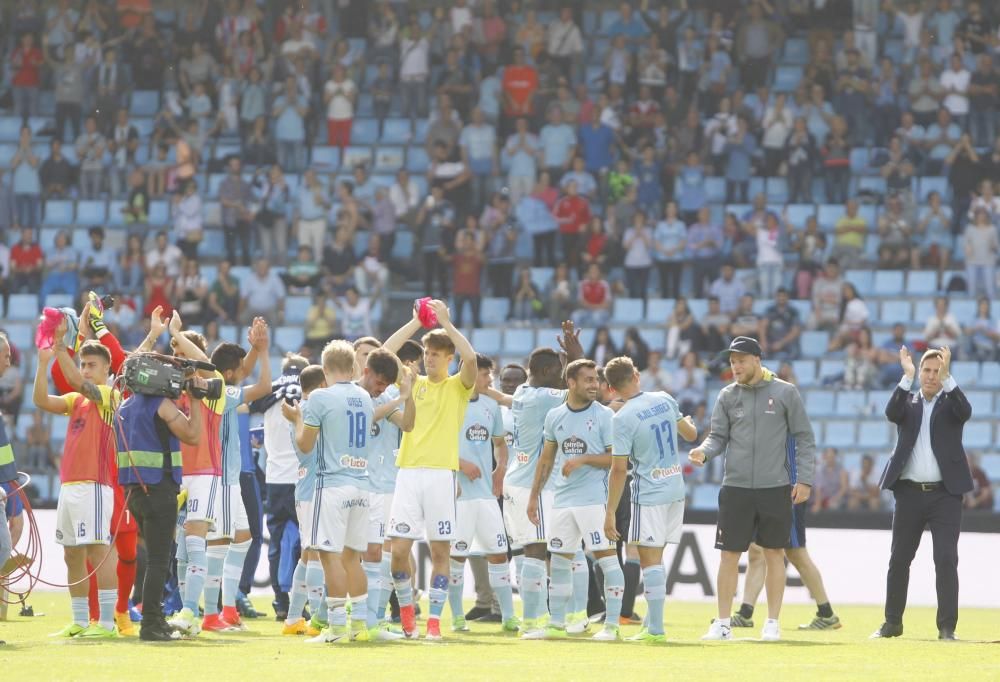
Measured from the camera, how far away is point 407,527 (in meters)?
11.6

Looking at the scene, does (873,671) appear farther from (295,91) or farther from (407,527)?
(295,91)

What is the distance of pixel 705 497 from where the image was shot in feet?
68.8

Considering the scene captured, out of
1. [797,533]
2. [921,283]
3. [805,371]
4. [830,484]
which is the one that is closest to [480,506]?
[797,533]

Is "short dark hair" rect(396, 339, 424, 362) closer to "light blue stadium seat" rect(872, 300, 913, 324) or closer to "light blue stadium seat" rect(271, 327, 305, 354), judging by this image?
"light blue stadium seat" rect(271, 327, 305, 354)

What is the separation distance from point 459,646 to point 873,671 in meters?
2.85

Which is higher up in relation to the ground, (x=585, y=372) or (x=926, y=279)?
(x=926, y=279)

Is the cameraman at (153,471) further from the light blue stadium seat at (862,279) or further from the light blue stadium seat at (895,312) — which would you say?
the light blue stadium seat at (862,279)

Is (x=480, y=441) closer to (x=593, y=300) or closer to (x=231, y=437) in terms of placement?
(x=231, y=437)

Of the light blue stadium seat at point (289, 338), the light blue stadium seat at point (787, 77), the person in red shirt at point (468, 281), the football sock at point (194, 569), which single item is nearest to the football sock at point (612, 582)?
the football sock at point (194, 569)

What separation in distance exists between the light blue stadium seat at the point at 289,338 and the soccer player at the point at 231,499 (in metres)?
10.5

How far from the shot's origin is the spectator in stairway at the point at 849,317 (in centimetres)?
2288

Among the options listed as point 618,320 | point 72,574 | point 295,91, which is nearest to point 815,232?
point 618,320

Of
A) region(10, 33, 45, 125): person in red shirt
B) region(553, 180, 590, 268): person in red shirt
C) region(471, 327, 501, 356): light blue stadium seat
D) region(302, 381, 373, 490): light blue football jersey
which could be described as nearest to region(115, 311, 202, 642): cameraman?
region(302, 381, 373, 490): light blue football jersey

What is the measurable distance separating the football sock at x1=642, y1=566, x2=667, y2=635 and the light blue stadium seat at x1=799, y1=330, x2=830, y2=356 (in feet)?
38.3
